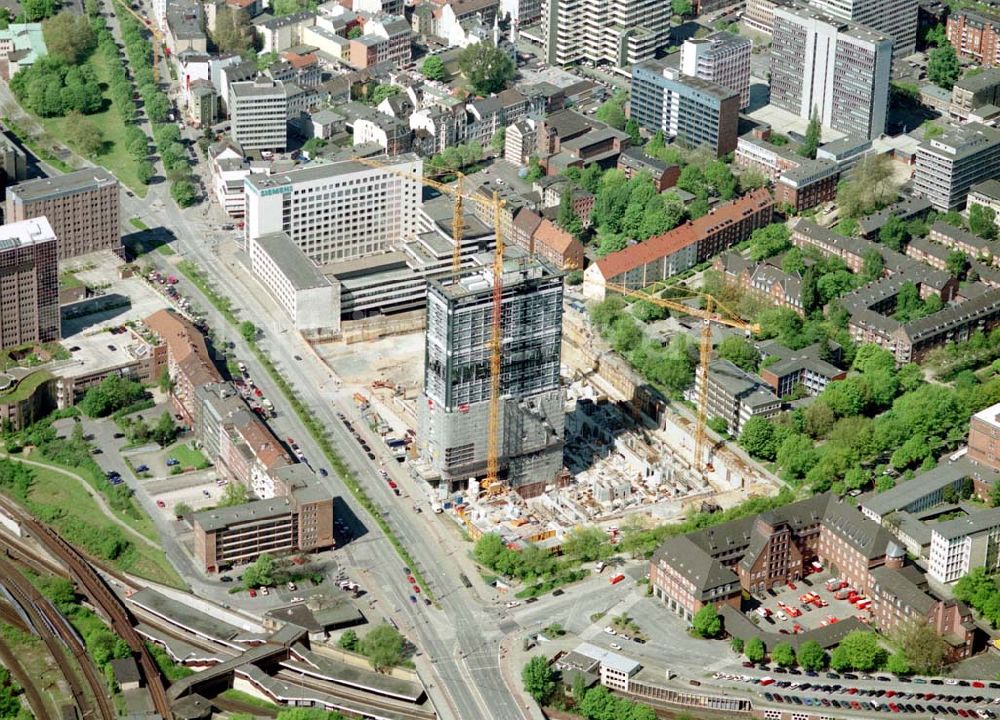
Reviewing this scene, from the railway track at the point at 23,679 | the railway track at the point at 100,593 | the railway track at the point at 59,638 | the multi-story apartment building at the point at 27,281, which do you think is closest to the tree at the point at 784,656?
the railway track at the point at 100,593

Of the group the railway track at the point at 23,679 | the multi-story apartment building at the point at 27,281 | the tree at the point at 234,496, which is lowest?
the railway track at the point at 23,679

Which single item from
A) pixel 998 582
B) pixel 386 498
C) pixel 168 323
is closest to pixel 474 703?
pixel 386 498

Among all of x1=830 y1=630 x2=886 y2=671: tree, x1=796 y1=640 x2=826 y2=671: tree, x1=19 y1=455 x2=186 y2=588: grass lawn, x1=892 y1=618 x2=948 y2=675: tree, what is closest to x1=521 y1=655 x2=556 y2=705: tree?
x1=796 y1=640 x2=826 y2=671: tree

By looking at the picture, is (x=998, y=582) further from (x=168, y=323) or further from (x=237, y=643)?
(x=168, y=323)

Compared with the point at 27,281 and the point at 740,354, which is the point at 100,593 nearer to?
the point at 27,281

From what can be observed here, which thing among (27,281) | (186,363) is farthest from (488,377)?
(27,281)

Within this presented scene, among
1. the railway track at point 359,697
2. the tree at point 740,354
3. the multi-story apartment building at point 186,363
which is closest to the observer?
the railway track at point 359,697

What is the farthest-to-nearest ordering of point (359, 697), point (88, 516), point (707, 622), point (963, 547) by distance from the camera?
point (88, 516)
point (963, 547)
point (707, 622)
point (359, 697)

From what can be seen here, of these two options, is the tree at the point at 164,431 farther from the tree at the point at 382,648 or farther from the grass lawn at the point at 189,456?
the tree at the point at 382,648
